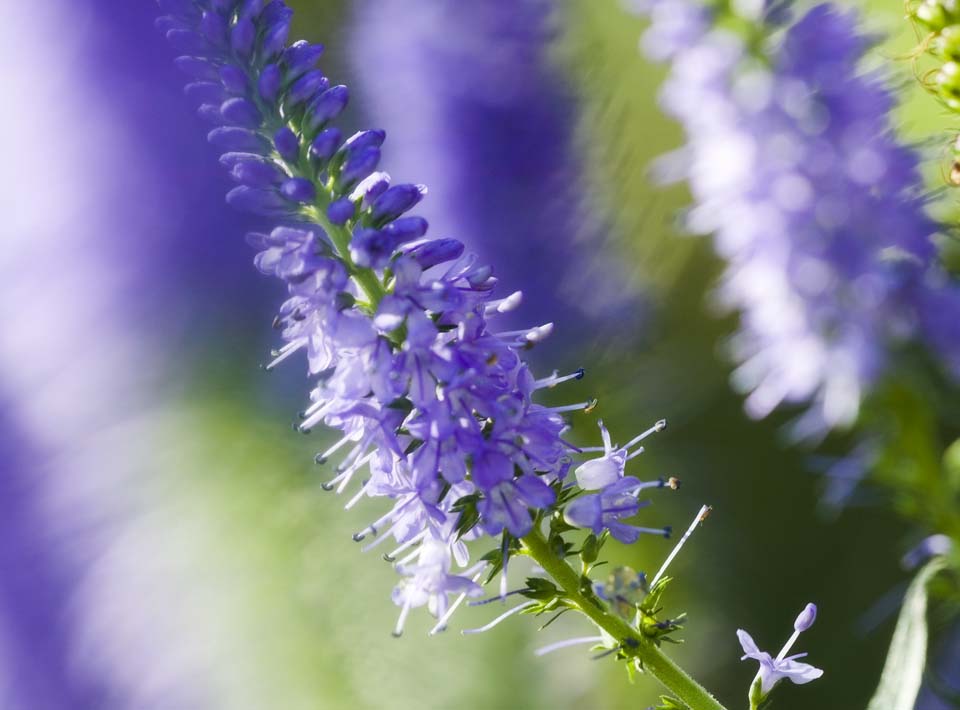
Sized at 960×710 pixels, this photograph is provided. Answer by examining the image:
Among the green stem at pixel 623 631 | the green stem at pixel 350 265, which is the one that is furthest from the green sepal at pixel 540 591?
the green stem at pixel 350 265

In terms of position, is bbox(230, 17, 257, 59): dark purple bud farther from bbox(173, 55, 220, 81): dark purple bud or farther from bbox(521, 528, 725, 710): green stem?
bbox(521, 528, 725, 710): green stem

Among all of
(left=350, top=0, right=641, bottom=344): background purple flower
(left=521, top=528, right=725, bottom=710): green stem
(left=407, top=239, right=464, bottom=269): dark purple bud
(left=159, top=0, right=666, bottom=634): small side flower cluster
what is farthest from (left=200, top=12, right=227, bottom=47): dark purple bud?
(left=350, top=0, right=641, bottom=344): background purple flower

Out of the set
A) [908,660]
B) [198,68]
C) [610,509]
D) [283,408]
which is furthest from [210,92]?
[283,408]

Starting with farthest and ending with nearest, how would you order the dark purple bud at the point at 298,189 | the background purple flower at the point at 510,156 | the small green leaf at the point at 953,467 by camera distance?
the background purple flower at the point at 510,156 < the small green leaf at the point at 953,467 < the dark purple bud at the point at 298,189

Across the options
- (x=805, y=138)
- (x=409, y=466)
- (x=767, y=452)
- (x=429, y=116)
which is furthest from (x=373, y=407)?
(x=767, y=452)

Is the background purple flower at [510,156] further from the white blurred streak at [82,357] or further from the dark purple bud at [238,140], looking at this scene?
the dark purple bud at [238,140]

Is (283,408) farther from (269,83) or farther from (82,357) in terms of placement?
(269,83)
